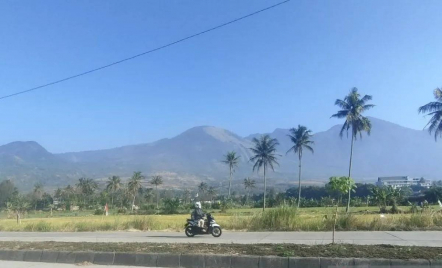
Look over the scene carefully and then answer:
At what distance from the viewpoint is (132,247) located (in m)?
10.2

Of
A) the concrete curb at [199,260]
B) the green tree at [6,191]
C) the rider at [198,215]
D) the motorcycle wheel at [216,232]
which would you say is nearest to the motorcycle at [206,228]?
the motorcycle wheel at [216,232]

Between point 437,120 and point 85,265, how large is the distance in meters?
45.0

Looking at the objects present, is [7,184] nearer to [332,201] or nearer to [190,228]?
[332,201]

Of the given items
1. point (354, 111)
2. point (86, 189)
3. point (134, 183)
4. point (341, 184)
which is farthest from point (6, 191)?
point (341, 184)

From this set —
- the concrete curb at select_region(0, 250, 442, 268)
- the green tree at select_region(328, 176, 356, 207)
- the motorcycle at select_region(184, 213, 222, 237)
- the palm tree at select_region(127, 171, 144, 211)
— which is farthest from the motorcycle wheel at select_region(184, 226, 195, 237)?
the palm tree at select_region(127, 171, 144, 211)

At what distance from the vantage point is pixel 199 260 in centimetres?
854

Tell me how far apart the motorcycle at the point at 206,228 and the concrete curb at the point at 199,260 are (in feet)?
18.5

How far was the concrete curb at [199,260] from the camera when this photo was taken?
24.5 feet

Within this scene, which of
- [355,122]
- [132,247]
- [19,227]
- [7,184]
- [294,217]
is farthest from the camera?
[7,184]

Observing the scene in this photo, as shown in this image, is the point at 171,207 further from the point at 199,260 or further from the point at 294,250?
the point at 294,250

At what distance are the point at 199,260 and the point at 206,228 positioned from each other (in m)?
6.28

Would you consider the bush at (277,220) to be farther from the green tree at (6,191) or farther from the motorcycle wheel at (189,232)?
the green tree at (6,191)

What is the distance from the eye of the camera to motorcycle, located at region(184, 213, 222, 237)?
14.6 meters

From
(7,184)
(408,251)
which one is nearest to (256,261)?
(408,251)
